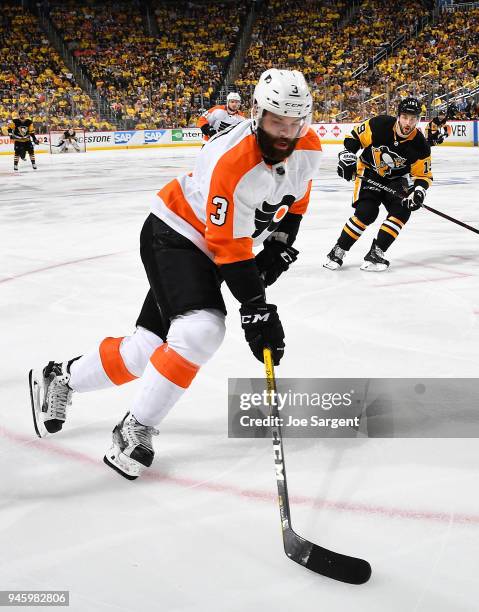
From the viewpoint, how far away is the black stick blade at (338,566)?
1.45 meters

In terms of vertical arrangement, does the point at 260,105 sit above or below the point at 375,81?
below

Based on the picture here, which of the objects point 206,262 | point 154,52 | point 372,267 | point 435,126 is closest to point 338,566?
point 206,262

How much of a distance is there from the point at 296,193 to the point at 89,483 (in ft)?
3.31

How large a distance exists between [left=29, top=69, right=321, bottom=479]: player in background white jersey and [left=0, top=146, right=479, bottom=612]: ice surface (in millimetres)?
181

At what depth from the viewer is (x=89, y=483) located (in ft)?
6.21

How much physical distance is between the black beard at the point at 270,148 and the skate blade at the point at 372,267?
9.21 feet

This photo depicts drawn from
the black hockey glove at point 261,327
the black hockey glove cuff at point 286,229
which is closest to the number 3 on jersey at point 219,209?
the black hockey glove at point 261,327

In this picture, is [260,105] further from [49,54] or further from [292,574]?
[49,54]

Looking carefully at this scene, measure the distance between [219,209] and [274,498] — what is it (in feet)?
2.51

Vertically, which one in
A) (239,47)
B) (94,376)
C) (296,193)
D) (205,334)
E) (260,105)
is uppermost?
(239,47)

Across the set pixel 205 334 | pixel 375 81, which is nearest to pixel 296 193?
pixel 205 334

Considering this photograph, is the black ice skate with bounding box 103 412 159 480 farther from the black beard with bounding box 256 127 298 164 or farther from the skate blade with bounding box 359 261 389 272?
the skate blade with bounding box 359 261 389 272

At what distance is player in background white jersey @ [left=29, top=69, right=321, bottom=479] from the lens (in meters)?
1.71

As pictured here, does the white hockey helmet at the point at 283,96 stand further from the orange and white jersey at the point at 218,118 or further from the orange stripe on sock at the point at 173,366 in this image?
the orange and white jersey at the point at 218,118
